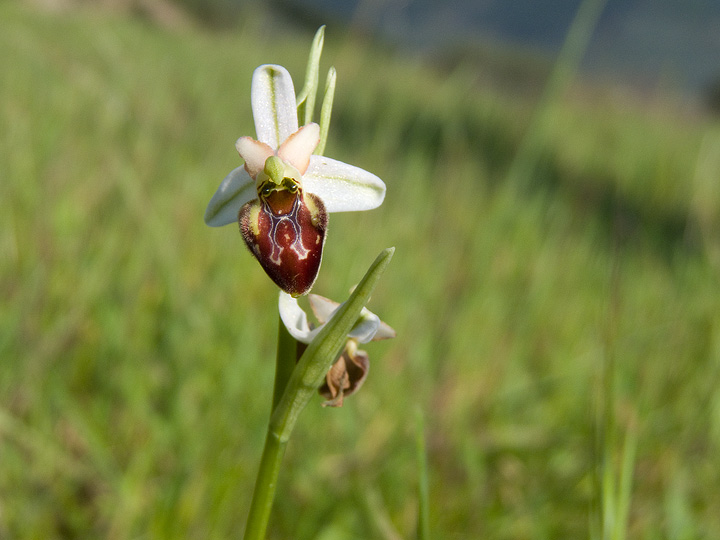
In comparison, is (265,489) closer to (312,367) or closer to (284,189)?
(312,367)

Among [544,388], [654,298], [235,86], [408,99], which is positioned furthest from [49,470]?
[408,99]

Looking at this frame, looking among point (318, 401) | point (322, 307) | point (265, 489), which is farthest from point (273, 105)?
point (318, 401)

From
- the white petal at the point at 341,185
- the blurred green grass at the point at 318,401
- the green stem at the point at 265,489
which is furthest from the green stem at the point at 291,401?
the blurred green grass at the point at 318,401

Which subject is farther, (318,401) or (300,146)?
(318,401)

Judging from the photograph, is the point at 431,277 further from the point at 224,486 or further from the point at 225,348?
the point at 224,486

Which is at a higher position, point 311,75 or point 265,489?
point 311,75
